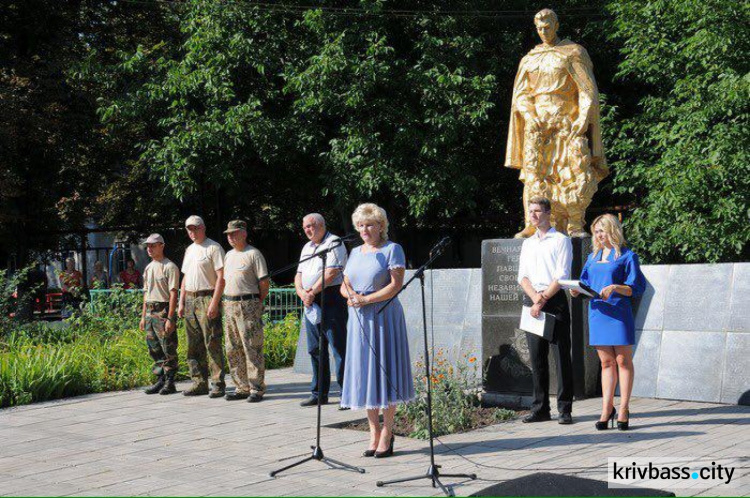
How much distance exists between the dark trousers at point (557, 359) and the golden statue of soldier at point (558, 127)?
1.90 metres

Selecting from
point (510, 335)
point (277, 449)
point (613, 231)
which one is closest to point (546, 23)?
point (613, 231)

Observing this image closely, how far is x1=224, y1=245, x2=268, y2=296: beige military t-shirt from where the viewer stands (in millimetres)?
10289

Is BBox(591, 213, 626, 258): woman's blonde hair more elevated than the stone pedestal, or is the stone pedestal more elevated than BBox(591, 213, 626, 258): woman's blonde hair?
BBox(591, 213, 626, 258): woman's blonde hair

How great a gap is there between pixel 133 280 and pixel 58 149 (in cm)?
445

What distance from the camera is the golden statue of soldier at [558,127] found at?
1011cm

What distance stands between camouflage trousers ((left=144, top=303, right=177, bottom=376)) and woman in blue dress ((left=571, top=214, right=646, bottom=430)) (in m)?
5.23

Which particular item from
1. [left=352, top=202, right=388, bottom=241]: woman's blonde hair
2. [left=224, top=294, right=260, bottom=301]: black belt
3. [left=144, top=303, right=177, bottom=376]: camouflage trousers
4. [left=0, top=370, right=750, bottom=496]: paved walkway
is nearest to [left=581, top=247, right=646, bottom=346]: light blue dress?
[left=0, top=370, right=750, bottom=496]: paved walkway

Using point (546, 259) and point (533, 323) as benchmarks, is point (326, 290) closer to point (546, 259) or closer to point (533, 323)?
point (533, 323)

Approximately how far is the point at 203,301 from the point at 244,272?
0.64 meters

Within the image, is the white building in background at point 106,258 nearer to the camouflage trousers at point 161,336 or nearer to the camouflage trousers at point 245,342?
the camouflage trousers at point 161,336

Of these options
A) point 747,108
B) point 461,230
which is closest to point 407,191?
point 461,230

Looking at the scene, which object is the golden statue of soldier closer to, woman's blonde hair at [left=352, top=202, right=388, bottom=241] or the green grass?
woman's blonde hair at [left=352, top=202, right=388, bottom=241]

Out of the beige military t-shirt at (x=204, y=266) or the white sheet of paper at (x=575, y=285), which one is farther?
the beige military t-shirt at (x=204, y=266)

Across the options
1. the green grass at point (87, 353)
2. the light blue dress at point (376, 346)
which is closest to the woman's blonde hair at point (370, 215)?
the light blue dress at point (376, 346)
